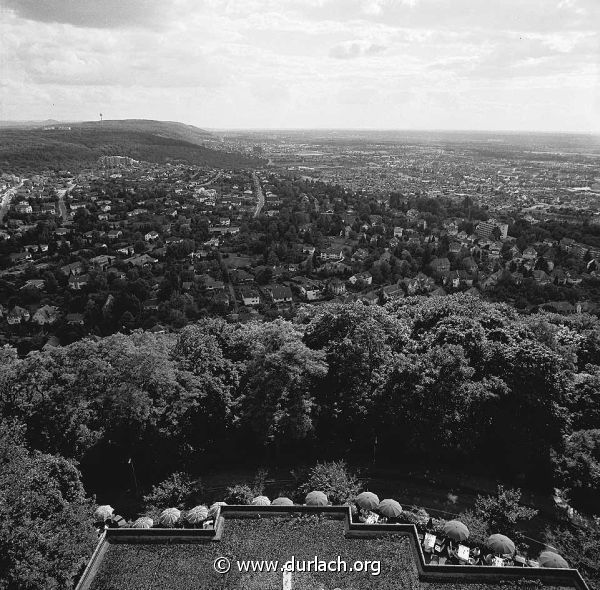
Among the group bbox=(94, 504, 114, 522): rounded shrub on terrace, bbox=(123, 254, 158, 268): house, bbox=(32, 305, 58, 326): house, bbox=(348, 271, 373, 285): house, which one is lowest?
bbox=(32, 305, 58, 326): house

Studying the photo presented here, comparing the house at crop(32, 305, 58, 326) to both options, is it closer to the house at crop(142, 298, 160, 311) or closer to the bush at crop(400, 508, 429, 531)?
A: the house at crop(142, 298, 160, 311)

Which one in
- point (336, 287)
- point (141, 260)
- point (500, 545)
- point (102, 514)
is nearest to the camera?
point (500, 545)

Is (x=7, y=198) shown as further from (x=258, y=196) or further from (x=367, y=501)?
(x=367, y=501)

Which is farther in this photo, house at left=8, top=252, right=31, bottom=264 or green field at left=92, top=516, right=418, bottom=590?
house at left=8, top=252, right=31, bottom=264

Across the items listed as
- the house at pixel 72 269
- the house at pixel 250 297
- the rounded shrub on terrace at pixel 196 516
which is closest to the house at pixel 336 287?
the house at pixel 250 297

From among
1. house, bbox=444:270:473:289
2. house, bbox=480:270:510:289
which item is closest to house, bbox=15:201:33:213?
house, bbox=444:270:473:289

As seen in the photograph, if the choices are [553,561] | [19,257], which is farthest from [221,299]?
[553,561]

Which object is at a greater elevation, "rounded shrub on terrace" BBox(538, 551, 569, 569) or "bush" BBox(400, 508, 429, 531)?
"rounded shrub on terrace" BBox(538, 551, 569, 569)
